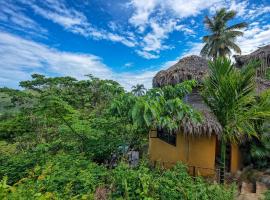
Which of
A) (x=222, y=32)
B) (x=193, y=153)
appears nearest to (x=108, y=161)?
(x=193, y=153)

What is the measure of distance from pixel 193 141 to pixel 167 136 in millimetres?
1228

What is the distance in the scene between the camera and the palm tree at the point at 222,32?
2053cm

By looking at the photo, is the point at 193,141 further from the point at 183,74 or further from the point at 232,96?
the point at 232,96

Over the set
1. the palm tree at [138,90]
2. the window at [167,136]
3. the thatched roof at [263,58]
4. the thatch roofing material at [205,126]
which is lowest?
the window at [167,136]

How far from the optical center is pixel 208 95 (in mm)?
5648

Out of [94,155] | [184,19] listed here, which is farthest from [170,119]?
[184,19]

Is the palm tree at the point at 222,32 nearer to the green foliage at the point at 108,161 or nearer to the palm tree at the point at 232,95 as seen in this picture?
the palm tree at the point at 232,95

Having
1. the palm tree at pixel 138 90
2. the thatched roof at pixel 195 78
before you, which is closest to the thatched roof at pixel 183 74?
the thatched roof at pixel 195 78

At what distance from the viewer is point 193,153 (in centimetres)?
806

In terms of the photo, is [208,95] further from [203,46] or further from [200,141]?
[203,46]

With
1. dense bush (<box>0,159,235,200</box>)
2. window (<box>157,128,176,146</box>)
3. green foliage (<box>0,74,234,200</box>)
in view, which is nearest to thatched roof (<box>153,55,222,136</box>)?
window (<box>157,128,176,146</box>)

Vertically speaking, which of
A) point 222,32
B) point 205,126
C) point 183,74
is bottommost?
point 205,126

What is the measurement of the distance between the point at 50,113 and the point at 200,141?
5.30 m

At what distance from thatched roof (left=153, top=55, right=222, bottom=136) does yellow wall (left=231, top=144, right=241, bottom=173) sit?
80.0 inches
